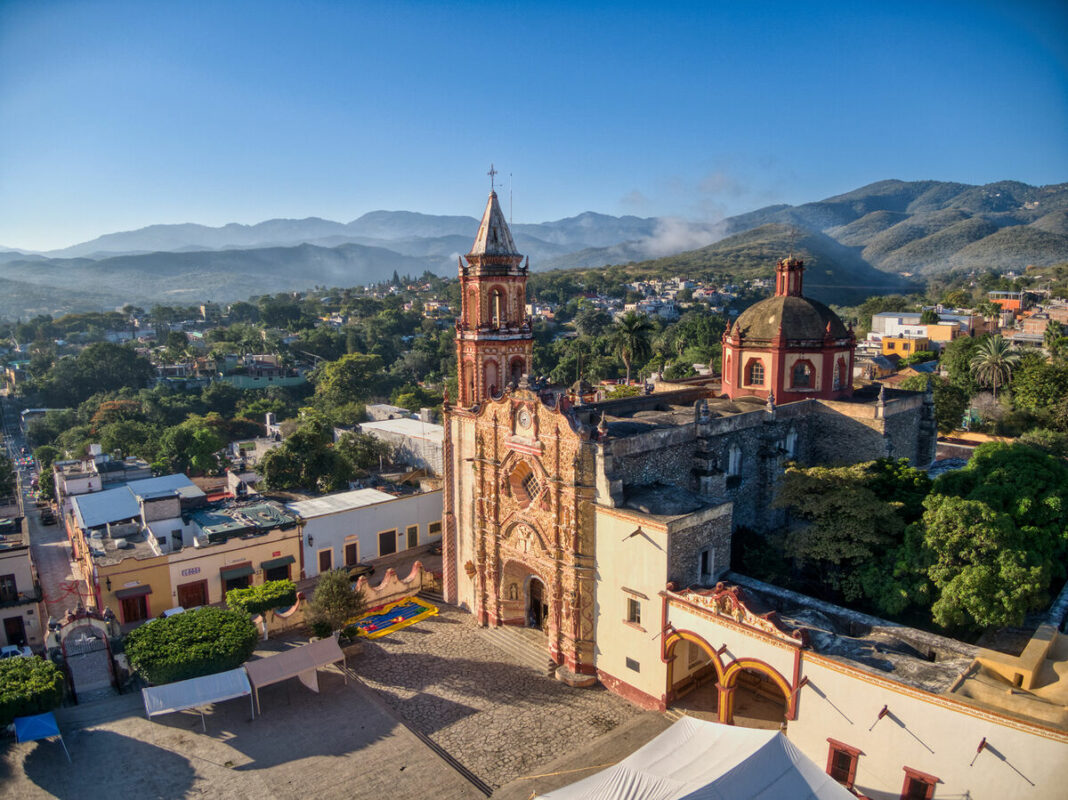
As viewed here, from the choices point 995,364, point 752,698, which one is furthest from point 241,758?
point 995,364

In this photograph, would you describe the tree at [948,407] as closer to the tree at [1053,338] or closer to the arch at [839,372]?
the tree at [1053,338]

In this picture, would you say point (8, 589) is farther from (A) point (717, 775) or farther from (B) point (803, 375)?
(B) point (803, 375)

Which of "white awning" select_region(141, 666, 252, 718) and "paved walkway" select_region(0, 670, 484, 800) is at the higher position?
"white awning" select_region(141, 666, 252, 718)

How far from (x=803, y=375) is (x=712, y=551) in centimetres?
1193

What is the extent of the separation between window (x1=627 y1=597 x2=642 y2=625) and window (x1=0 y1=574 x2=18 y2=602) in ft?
73.2

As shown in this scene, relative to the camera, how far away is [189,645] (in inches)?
813

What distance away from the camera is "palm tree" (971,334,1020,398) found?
4978 cm

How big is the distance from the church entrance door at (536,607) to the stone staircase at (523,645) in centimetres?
37

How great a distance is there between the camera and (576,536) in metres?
21.8

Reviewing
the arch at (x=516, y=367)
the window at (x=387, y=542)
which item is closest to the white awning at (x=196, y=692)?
the window at (x=387, y=542)

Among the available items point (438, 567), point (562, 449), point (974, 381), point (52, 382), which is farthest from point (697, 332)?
point (52, 382)

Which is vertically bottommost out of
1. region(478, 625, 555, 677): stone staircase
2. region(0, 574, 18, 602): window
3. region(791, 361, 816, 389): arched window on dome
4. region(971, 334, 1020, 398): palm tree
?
region(478, 625, 555, 677): stone staircase

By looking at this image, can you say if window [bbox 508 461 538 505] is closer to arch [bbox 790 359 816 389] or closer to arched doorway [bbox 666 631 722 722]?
arched doorway [bbox 666 631 722 722]

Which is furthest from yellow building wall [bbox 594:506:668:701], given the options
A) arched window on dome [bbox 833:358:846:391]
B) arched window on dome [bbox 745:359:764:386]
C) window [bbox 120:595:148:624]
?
window [bbox 120:595:148:624]
